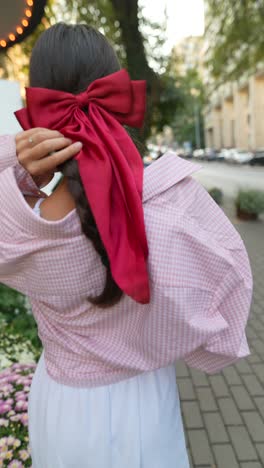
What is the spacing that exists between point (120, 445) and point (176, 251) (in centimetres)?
63

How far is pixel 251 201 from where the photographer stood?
9.83 meters

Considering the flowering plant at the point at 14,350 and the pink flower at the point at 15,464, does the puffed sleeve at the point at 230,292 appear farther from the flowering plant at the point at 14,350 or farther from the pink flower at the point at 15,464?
the flowering plant at the point at 14,350

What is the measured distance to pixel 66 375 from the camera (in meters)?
1.17

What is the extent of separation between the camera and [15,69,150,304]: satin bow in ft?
2.93

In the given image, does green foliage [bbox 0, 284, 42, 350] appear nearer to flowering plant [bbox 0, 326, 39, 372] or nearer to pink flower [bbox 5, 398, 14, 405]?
flowering plant [bbox 0, 326, 39, 372]

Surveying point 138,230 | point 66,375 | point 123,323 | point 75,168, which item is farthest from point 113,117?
point 66,375

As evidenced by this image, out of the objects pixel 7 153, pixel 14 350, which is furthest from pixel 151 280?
pixel 14 350

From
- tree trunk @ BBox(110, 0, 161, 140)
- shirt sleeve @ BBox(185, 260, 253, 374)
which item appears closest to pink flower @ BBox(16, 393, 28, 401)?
shirt sleeve @ BBox(185, 260, 253, 374)

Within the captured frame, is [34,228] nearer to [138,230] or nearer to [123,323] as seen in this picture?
[138,230]

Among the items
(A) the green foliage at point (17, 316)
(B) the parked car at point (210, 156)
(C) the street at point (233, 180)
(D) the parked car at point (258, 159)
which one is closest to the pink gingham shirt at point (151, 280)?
(A) the green foliage at point (17, 316)

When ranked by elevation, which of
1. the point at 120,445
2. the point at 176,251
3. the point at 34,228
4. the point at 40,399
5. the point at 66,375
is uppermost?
the point at 34,228

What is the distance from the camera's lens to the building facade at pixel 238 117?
124 ft

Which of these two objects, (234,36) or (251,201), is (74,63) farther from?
(234,36)

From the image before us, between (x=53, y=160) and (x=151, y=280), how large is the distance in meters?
0.36
